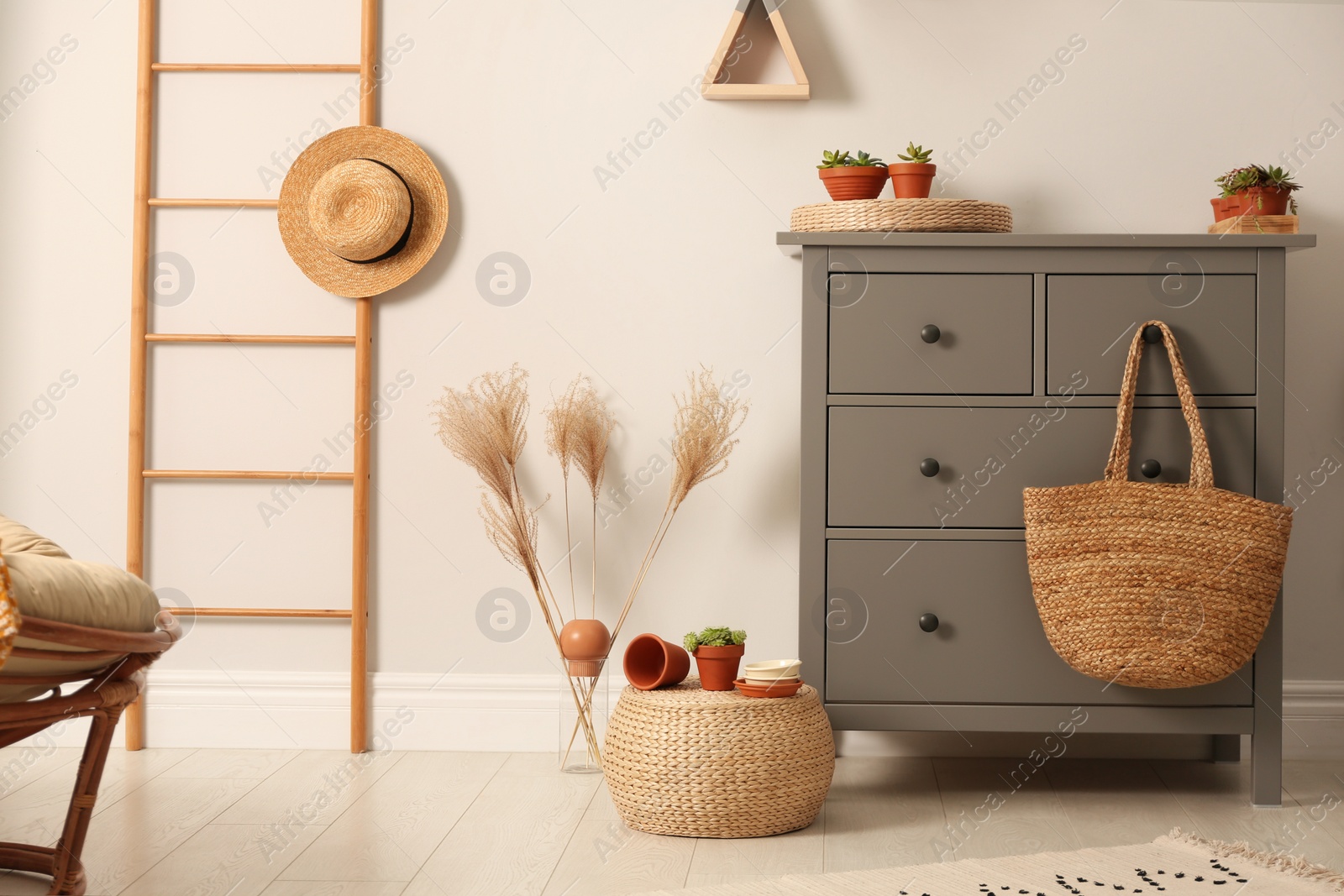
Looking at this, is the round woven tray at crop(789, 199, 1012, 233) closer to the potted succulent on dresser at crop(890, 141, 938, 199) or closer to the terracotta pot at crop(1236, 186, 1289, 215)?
the potted succulent on dresser at crop(890, 141, 938, 199)

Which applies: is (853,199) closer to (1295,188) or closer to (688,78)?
(688,78)

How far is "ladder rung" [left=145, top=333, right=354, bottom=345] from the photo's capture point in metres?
2.72

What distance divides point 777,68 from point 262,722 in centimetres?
206

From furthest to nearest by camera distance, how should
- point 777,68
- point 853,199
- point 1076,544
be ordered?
point 777,68
point 853,199
point 1076,544

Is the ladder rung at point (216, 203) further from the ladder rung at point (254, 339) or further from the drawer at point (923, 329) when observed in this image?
the drawer at point (923, 329)

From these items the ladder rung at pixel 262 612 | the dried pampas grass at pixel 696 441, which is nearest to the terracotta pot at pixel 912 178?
the dried pampas grass at pixel 696 441

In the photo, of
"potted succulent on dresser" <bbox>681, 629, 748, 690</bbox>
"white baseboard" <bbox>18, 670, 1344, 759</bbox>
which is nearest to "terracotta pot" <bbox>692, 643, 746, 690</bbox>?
"potted succulent on dresser" <bbox>681, 629, 748, 690</bbox>

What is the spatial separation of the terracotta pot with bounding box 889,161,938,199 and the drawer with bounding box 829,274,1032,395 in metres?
0.26

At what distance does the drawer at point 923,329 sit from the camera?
88.7 inches

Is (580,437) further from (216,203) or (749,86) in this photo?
(216,203)

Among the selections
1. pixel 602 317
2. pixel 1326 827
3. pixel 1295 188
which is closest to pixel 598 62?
pixel 602 317

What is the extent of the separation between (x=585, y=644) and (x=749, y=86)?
4.50 feet

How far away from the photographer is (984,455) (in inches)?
88.7

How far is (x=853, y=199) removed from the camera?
2420mm
